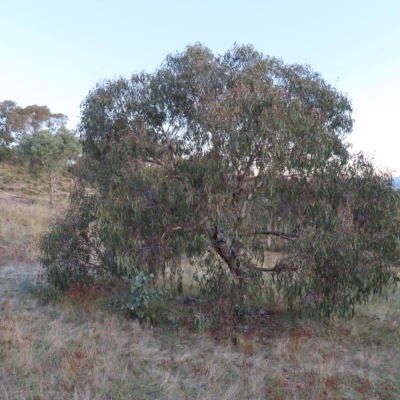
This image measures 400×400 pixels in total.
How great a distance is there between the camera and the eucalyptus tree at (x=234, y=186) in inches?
223

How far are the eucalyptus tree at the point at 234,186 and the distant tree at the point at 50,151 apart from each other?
16.9 m

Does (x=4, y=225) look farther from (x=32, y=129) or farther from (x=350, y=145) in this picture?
(x=32, y=129)

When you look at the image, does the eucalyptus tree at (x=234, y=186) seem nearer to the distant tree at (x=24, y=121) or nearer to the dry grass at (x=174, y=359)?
the dry grass at (x=174, y=359)

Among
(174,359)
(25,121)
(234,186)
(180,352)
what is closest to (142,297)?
(180,352)

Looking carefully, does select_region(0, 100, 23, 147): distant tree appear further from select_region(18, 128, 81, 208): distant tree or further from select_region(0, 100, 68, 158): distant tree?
select_region(18, 128, 81, 208): distant tree

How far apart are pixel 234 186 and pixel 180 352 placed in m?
2.57

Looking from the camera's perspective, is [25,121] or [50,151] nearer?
[50,151]

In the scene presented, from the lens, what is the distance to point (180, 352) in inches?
213

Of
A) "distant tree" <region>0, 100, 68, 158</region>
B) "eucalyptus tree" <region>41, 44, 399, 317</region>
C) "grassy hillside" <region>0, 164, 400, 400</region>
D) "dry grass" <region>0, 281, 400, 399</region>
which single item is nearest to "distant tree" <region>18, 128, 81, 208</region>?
"distant tree" <region>0, 100, 68, 158</region>

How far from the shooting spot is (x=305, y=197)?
244 inches

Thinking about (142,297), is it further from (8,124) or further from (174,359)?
(8,124)

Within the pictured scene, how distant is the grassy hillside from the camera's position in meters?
4.06

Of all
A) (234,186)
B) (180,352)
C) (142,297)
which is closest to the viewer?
(180,352)

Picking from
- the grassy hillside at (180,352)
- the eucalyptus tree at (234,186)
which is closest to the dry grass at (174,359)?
the grassy hillside at (180,352)
